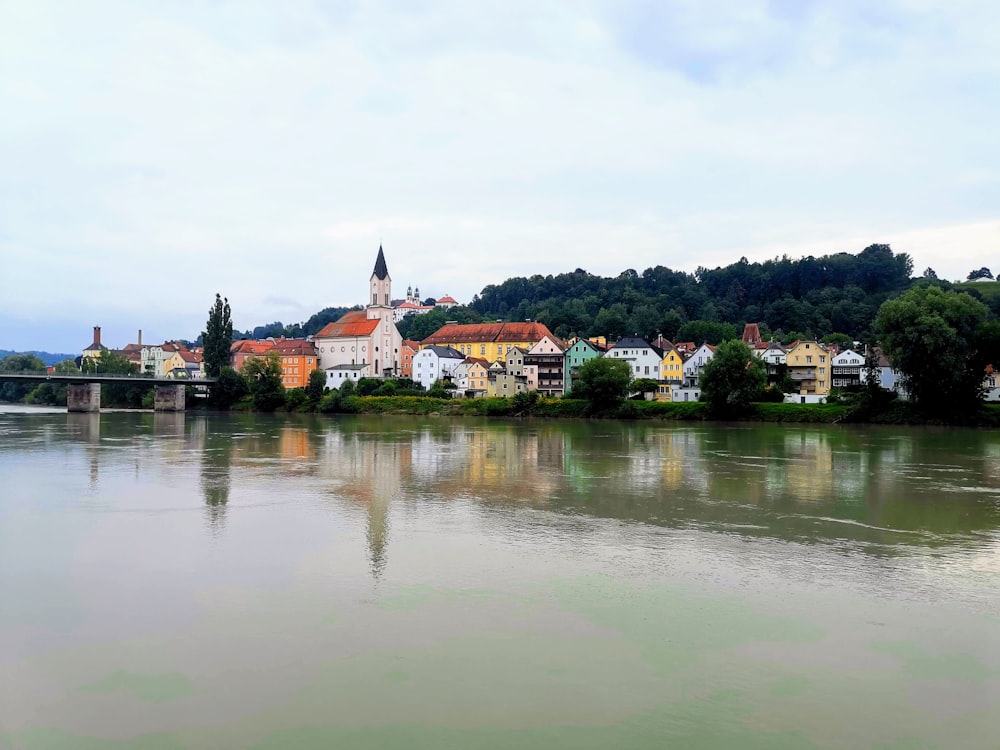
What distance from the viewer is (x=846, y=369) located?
72.0m

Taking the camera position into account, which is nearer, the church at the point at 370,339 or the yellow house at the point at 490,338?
the yellow house at the point at 490,338

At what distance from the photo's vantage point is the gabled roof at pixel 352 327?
100812 mm

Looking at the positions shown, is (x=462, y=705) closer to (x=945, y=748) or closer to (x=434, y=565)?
(x=945, y=748)

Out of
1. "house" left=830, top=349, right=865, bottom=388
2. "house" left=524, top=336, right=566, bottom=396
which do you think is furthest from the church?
"house" left=830, top=349, right=865, bottom=388

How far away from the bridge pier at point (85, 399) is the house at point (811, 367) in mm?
70242

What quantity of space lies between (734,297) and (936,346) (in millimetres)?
86669

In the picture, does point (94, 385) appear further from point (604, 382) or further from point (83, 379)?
point (604, 382)

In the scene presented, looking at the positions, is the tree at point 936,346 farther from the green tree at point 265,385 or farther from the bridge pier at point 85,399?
the bridge pier at point 85,399

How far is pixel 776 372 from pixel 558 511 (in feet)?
195

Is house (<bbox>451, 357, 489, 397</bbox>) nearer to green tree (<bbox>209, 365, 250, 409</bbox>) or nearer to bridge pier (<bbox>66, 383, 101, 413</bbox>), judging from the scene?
green tree (<bbox>209, 365, 250, 409</bbox>)

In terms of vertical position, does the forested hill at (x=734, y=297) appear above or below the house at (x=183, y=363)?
above

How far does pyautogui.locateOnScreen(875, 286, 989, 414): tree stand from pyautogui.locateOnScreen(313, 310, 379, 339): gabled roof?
209ft

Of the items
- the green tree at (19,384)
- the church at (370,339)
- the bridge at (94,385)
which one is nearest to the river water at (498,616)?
the bridge at (94,385)

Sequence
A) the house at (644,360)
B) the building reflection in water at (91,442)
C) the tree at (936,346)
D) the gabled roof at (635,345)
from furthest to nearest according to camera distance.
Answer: the gabled roof at (635,345), the house at (644,360), the tree at (936,346), the building reflection in water at (91,442)
